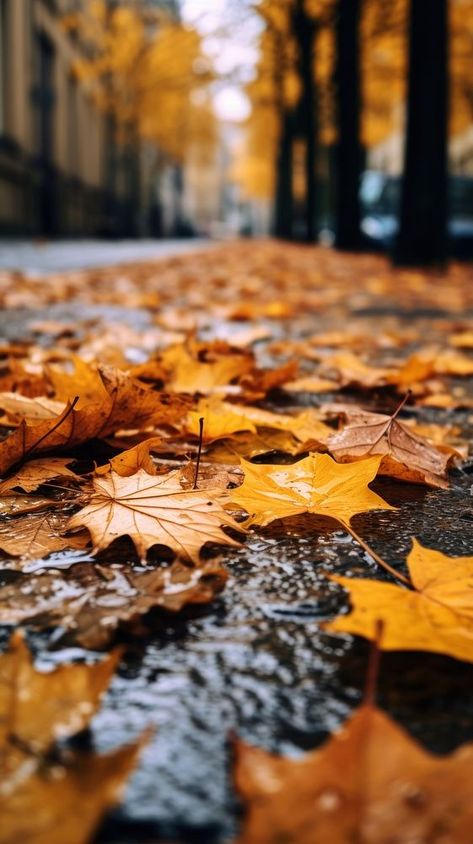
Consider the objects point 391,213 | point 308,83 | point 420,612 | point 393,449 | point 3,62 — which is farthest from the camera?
point 391,213

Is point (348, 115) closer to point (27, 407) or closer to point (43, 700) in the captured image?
point (27, 407)

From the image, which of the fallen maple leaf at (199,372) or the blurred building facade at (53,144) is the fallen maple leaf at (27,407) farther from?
the blurred building facade at (53,144)

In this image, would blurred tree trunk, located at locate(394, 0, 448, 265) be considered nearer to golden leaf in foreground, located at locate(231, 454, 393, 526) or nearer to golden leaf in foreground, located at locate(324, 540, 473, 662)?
golden leaf in foreground, located at locate(231, 454, 393, 526)

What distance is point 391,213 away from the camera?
18.6m

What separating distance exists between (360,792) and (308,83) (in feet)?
58.5

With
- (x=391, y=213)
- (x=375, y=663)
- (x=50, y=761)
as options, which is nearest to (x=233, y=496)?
(x=375, y=663)

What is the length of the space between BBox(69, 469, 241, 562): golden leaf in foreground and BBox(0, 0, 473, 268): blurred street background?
7166mm

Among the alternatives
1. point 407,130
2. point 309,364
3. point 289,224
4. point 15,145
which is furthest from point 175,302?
point 289,224

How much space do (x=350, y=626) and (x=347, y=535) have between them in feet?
0.99

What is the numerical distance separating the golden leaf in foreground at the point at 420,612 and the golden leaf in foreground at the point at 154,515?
183mm

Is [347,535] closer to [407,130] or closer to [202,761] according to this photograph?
[202,761]

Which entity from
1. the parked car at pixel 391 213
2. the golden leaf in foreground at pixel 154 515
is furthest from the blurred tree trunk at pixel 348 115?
the golden leaf in foreground at pixel 154 515

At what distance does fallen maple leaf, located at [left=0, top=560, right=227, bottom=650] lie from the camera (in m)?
0.80

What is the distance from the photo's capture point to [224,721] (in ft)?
2.13
